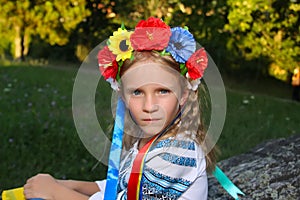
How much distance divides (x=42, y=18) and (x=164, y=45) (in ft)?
46.9

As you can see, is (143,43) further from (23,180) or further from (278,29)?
(278,29)

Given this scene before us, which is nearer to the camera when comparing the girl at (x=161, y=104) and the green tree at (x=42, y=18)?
the girl at (x=161, y=104)

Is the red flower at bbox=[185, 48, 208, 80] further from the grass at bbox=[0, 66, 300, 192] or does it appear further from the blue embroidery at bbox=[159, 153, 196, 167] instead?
the grass at bbox=[0, 66, 300, 192]

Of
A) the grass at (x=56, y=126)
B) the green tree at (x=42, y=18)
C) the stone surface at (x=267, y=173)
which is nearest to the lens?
the stone surface at (x=267, y=173)

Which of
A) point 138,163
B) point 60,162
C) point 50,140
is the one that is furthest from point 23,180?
point 138,163

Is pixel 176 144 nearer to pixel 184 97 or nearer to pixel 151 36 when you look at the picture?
pixel 184 97

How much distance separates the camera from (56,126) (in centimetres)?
684

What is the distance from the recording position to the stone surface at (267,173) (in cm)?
331

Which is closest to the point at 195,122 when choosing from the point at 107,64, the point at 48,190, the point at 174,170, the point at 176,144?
the point at 176,144

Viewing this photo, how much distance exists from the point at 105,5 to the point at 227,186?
15.3m

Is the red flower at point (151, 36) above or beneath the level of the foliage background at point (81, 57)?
above

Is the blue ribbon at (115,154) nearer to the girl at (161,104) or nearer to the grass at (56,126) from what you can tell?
the girl at (161,104)

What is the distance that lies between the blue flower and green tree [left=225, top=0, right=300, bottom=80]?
8818 millimetres

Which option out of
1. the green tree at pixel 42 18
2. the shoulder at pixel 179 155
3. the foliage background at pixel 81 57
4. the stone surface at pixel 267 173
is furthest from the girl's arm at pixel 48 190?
the green tree at pixel 42 18
